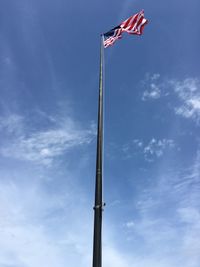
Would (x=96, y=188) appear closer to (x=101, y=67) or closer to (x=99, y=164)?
(x=99, y=164)

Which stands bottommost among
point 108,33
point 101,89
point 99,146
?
point 99,146

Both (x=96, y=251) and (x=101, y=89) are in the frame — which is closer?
(x=96, y=251)

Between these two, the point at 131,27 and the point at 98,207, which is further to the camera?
the point at 131,27

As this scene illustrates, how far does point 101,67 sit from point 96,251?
6841 millimetres

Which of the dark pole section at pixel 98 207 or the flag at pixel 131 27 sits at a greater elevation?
the flag at pixel 131 27

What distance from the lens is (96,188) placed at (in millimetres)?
7508

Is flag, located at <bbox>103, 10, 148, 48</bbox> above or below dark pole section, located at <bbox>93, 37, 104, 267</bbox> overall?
above

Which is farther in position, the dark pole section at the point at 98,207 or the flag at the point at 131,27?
the flag at the point at 131,27

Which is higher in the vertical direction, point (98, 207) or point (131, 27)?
point (131, 27)

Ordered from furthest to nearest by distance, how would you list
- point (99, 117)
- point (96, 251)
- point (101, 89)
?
point (101, 89) → point (99, 117) → point (96, 251)

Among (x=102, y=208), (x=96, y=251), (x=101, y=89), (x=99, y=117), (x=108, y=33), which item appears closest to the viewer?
(x=96, y=251)

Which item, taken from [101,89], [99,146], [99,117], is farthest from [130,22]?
[99,146]

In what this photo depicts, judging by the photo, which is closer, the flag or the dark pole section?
the dark pole section

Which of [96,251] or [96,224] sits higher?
[96,224]
